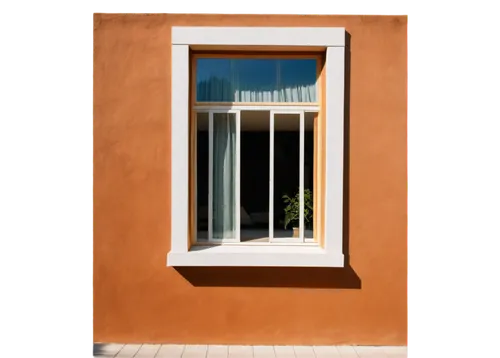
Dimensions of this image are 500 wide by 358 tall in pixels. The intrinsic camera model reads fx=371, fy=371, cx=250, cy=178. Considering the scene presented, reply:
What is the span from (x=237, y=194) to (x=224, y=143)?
2.07 feet

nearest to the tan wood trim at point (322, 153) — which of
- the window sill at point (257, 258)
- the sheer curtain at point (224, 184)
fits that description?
the window sill at point (257, 258)

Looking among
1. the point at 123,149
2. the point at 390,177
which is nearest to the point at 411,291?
the point at 390,177

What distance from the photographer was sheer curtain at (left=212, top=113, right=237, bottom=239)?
445 centimetres

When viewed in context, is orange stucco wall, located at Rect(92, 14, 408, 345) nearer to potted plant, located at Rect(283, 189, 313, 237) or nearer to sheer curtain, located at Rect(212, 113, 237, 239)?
sheer curtain, located at Rect(212, 113, 237, 239)

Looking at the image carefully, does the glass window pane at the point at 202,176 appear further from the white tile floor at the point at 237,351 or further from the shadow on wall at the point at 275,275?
the white tile floor at the point at 237,351

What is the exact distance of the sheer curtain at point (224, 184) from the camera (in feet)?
14.6

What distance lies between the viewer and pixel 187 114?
162 inches

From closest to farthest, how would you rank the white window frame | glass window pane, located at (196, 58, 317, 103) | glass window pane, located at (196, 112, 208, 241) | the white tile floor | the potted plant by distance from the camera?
the white tile floor, the white window frame, glass window pane, located at (196, 58, 317, 103), glass window pane, located at (196, 112, 208, 241), the potted plant

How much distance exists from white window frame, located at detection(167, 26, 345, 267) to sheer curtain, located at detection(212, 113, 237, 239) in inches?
16.3

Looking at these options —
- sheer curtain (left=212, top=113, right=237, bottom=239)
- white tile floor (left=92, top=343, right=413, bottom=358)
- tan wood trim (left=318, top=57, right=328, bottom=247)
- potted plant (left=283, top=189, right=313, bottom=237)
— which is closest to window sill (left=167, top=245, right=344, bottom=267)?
tan wood trim (left=318, top=57, right=328, bottom=247)

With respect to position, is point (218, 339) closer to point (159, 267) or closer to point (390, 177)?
point (159, 267)

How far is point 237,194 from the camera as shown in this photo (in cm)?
443

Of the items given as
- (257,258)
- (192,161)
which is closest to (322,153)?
(257,258)

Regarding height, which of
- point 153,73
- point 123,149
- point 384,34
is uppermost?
point 384,34
